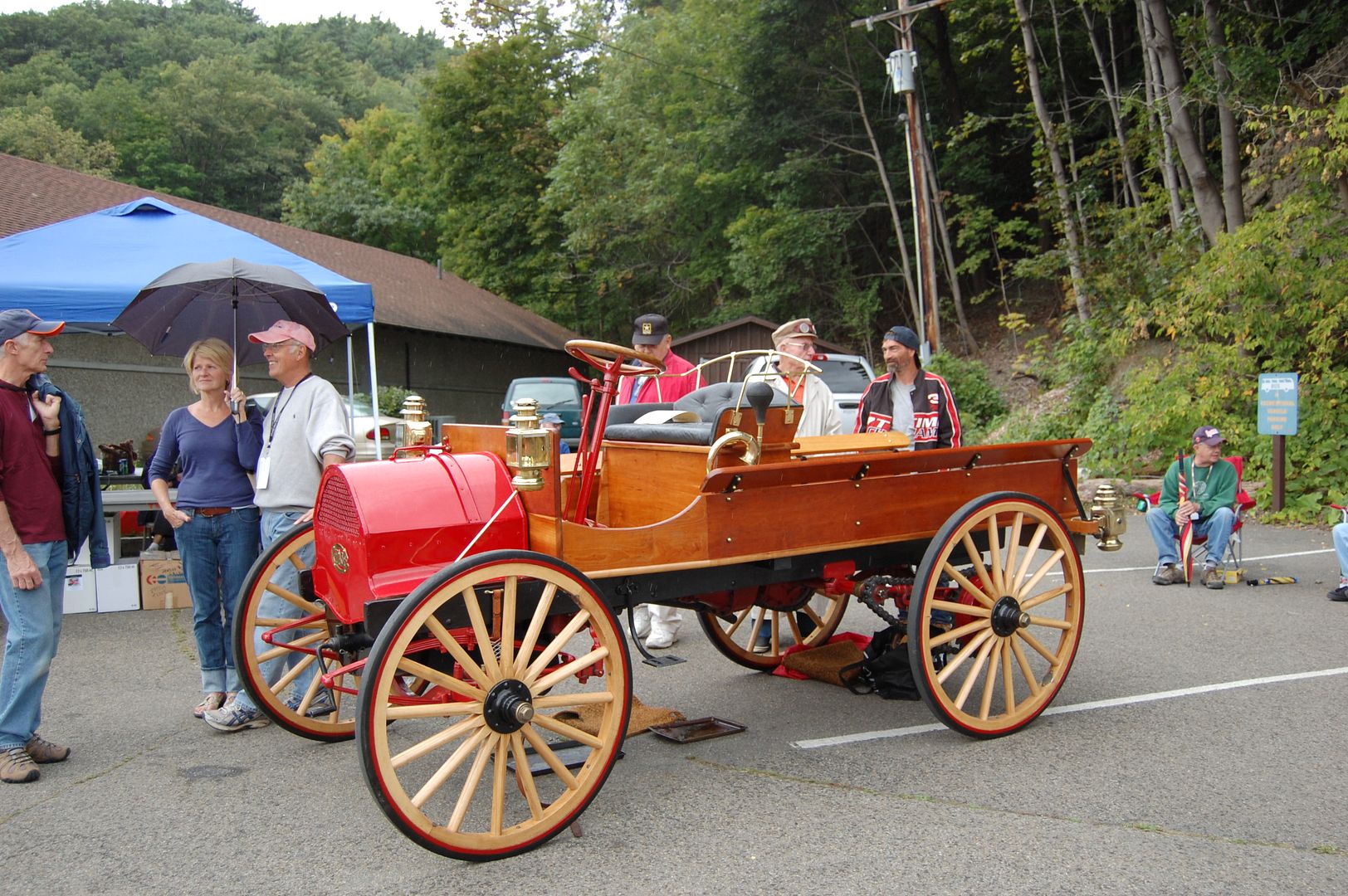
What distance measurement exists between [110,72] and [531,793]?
2269 inches

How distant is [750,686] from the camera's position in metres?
4.93

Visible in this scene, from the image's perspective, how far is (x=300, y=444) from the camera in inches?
170

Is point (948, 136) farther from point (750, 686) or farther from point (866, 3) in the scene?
point (750, 686)

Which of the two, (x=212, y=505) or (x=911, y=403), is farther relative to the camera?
(x=911, y=403)

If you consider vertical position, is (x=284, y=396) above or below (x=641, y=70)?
below

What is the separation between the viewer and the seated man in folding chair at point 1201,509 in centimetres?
726

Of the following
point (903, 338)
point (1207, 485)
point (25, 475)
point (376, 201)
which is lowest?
point (1207, 485)

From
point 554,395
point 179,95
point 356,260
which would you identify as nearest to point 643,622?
point 554,395

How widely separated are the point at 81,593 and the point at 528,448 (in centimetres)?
547

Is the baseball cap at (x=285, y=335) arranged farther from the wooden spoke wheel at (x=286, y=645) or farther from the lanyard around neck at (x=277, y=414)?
the wooden spoke wheel at (x=286, y=645)

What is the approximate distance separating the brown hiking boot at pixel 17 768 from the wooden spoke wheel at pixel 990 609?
3.42 meters

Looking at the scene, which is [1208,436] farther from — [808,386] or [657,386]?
[657,386]

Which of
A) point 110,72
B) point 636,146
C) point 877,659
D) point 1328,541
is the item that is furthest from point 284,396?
point 110,72

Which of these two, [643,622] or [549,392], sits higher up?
[549,392]
